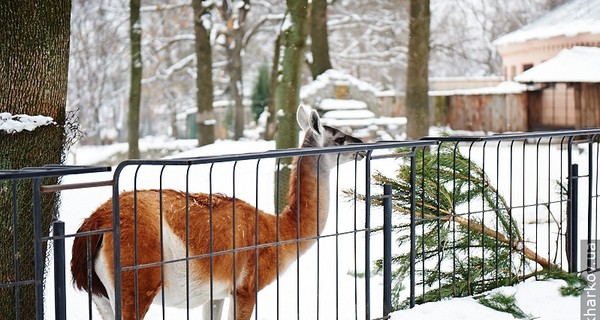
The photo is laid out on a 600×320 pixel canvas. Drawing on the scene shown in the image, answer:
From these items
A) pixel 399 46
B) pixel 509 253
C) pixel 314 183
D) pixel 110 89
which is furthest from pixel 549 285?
pixel 110 89

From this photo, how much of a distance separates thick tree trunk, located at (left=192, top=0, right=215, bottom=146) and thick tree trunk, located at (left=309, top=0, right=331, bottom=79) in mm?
2474

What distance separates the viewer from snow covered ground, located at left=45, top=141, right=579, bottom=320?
249 inches

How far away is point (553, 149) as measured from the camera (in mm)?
19672

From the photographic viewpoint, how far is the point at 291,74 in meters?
13.7

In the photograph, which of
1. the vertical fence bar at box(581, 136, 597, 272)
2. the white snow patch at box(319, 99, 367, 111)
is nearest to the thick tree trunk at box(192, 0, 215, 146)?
the white snow patch at box(319, 99, 367, 111)

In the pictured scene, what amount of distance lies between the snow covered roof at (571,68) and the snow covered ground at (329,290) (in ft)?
29.0

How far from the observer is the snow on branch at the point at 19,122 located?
5.77m

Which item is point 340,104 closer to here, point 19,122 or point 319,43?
point 319,43

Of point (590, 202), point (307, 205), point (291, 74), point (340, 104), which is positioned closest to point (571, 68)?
point (340, 104)

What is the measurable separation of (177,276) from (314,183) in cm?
140

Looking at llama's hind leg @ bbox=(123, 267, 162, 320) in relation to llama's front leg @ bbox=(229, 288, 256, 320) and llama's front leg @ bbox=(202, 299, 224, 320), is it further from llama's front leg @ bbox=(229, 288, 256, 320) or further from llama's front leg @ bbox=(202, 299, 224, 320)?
llama's front leg @ bbox=(202, 299, 224, 320)

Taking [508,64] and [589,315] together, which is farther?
[508,64]

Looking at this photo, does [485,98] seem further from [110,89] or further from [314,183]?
[110,89]

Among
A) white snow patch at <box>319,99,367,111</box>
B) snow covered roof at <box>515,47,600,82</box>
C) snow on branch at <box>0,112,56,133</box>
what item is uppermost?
snow covered roof at <box>515,47,600,82</box>
